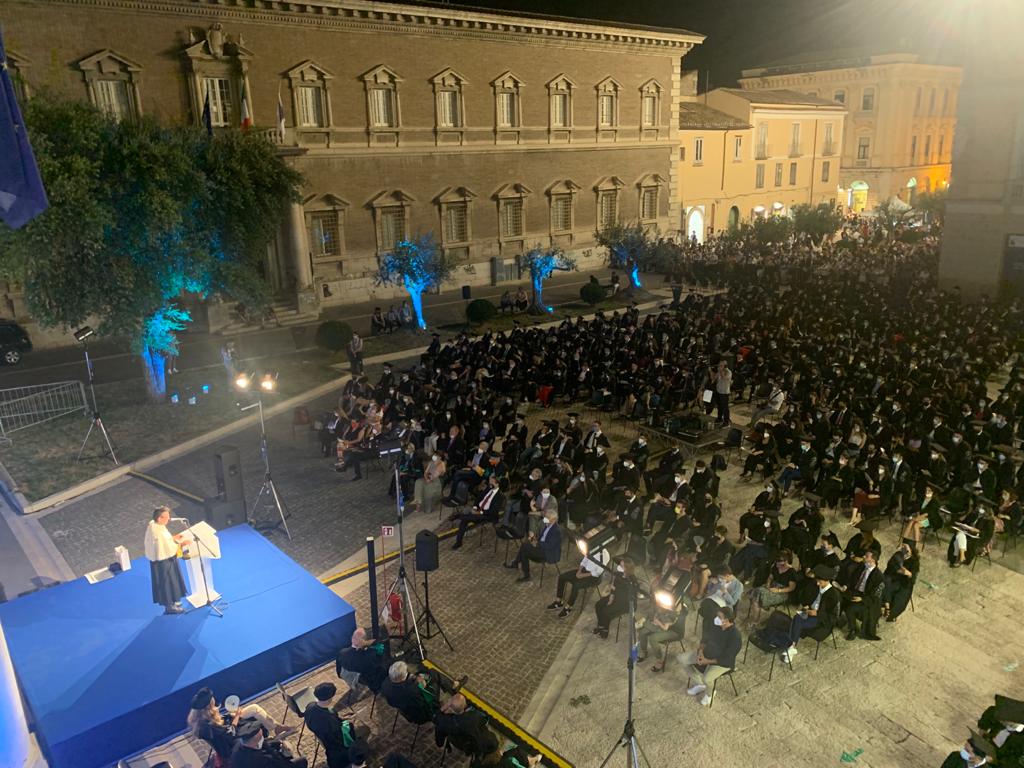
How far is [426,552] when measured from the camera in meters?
10.7

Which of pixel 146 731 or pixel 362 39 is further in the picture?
pixel 362 39

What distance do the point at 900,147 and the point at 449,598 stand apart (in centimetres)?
7452

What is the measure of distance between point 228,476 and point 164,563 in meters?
3.68

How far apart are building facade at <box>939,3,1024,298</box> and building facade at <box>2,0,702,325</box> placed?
18.2 metres

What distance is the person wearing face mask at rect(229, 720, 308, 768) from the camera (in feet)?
25.5

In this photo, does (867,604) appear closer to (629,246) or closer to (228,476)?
(228,476)

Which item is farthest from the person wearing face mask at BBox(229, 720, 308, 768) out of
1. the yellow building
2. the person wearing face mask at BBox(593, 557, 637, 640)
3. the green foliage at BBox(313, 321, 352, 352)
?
the yellow building

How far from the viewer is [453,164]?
38906mm

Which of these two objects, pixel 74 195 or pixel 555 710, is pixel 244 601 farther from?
pixel 74 195

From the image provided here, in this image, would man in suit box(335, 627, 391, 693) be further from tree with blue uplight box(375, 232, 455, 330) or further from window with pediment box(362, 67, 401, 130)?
window with pediment box(362, 67, 401, 130)

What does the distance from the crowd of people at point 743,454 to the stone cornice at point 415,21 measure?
1738 cm

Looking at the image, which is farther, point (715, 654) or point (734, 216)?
point (734, 216)

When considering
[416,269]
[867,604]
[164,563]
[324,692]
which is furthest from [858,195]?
[324,692]

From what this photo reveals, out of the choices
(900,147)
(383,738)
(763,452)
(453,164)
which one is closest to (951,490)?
(763,452)
